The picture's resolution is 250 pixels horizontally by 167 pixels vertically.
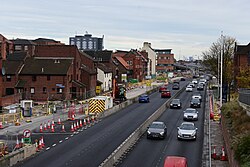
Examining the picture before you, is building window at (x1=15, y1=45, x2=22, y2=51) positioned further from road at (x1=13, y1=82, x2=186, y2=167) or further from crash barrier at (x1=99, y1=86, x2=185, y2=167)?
crash barrier at (x1=99, y1=86, x2=185, y2=167)

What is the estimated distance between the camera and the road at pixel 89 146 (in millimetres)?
22844

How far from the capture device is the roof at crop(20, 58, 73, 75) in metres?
61.2

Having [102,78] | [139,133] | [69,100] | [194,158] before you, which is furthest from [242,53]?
[194,158]

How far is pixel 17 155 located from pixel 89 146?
6.02 m

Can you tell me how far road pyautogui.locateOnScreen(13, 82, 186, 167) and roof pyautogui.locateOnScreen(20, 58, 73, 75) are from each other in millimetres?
22140

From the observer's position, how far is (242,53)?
83.2 metres

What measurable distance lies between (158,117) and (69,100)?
65.6ft

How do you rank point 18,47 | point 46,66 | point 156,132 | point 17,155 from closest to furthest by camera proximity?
point 17,155
point 156,132
point 46,66
point 18,47

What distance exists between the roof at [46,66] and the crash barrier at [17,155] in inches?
1444

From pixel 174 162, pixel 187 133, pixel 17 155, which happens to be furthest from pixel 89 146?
pixel 174 162

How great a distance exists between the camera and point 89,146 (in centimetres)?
2734

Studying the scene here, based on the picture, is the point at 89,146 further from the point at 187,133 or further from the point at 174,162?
the point at 174,162

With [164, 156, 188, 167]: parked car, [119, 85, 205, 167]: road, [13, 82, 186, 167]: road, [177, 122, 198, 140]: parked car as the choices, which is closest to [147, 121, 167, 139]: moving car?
[119, 85, 205, 167]: road

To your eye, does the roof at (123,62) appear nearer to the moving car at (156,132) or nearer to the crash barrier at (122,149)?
the crash barrier at (122,149)
